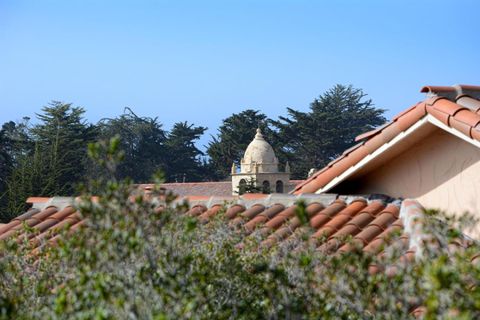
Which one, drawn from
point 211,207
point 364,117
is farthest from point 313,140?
point 211,207

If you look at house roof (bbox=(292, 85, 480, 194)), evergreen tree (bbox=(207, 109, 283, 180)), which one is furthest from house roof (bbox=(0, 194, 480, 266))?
evergreen tree (bbox=(207, 109, 283, 180))

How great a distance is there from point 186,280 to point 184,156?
66.4 meters

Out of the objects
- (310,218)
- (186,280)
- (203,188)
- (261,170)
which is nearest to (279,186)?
(261,170)

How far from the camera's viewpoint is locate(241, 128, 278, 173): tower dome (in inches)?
2164

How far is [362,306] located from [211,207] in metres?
4.36

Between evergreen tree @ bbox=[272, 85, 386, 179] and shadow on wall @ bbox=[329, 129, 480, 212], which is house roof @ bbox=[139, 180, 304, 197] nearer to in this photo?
evergreen tree @ bbox=[272, 85, 386, 179]

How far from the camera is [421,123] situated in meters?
7.33

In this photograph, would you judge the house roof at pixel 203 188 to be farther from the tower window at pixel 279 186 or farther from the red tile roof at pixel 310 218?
the red tile roof at pixel 310 218

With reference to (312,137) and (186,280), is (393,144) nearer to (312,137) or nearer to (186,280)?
(186,280)

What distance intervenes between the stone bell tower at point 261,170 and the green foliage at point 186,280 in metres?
49.3

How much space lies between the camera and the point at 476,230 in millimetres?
7070

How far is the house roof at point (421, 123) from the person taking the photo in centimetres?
693

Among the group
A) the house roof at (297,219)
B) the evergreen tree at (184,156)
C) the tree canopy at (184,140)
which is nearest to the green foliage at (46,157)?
the tree canopy at (184,140)

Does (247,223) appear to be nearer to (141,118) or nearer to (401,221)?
(401,221)
